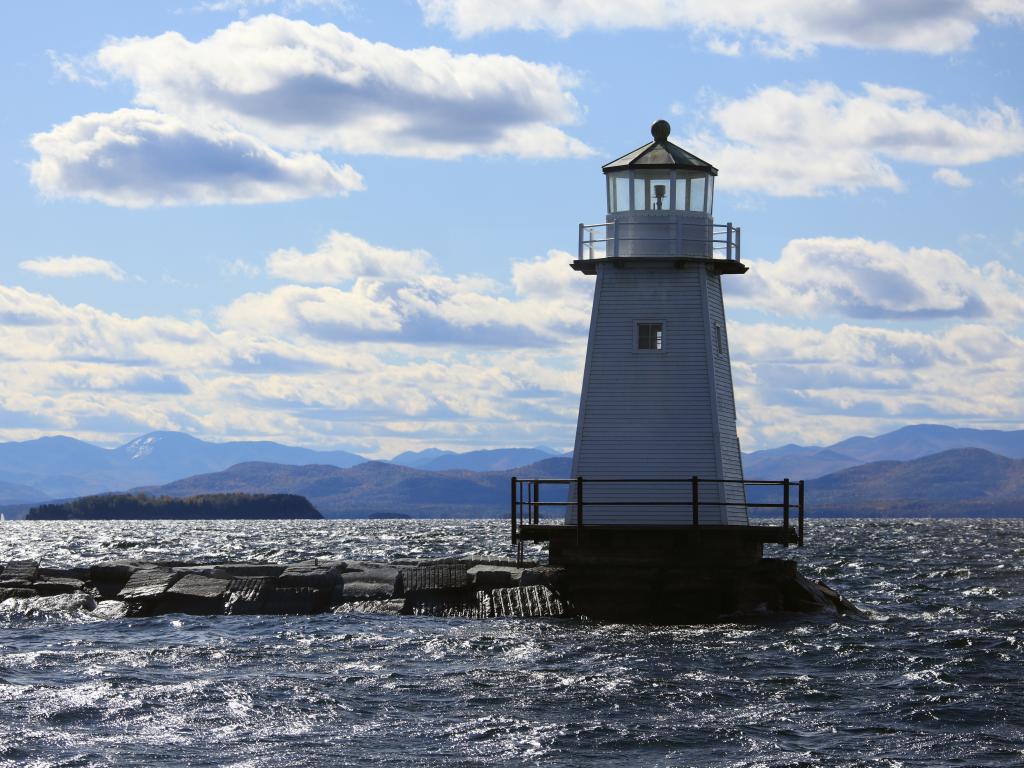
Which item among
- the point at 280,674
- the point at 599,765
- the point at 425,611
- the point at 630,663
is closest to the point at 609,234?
the point at 425,611

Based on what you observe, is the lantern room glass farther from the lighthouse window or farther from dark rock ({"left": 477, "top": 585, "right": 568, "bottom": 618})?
dark rock ({"left": 477, "top": 585, "right": 568, "bottom": 618})

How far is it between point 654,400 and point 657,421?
49 cm

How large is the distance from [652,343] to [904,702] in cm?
1359

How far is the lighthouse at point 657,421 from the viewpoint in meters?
31.6

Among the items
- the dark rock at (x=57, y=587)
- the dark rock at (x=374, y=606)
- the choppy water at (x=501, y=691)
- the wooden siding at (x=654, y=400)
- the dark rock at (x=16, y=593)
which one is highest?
the wooden siding at (x=654, y=400)

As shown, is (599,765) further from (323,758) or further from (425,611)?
(425,611)

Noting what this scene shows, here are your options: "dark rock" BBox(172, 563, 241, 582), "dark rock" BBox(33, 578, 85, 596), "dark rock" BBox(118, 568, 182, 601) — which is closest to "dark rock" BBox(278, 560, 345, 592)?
"dark rock" BBox(172, 563, 241, 582)

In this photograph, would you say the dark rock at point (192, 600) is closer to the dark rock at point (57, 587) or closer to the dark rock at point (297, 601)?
the dark rock at point (297, 601)

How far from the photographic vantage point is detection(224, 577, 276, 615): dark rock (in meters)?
32.9

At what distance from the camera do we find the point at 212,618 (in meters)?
31.8

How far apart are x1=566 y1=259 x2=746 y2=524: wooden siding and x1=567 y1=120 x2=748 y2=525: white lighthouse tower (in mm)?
23

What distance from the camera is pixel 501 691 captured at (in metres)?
22.0

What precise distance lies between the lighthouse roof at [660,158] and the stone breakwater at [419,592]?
31.8 feet

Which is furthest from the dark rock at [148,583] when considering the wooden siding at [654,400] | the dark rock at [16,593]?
the wooden siding at [654,400]
